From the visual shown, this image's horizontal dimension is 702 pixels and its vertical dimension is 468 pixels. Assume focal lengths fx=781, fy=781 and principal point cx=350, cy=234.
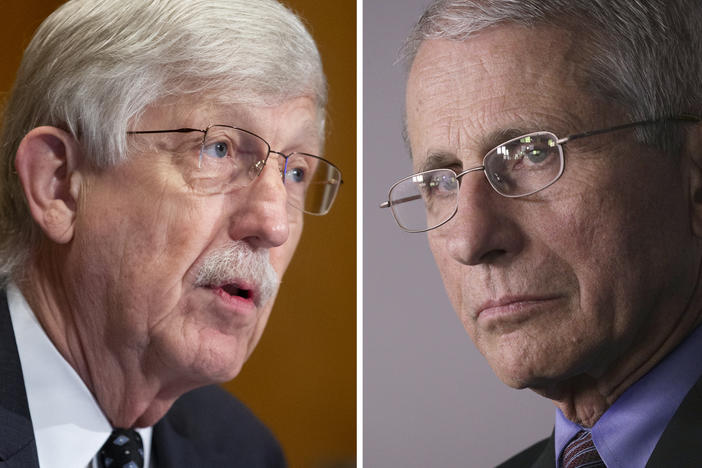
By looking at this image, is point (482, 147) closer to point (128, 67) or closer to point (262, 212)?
point (262, 212)

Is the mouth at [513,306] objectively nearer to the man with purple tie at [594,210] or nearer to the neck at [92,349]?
the man with purple tie at [594,210]

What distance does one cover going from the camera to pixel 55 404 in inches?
69.4

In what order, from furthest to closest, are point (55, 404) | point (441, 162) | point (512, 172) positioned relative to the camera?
point (55, 404) → point (441, 162) → point (512, 172)

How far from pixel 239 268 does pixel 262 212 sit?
0.46ft

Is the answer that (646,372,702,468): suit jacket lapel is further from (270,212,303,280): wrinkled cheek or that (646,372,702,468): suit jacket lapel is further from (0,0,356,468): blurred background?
(270,212,303,280): wrinkled cheek

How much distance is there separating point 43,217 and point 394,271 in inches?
32.6

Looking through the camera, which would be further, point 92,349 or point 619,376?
point 92,349

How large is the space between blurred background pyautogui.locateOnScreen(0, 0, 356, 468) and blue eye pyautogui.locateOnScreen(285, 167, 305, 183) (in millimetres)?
110

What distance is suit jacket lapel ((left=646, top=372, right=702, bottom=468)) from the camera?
4.53 ft

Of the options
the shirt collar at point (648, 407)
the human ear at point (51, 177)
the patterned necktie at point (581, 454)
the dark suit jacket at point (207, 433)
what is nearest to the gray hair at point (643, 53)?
the shirt collar at point (648, 407)

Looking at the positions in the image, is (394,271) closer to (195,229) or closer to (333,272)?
Result: (333,272)

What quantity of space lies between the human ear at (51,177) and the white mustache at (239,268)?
1.08ft

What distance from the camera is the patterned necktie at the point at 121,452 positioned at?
5.91 feet

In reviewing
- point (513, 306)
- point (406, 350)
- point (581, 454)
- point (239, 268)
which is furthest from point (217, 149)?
point (581, 454)
